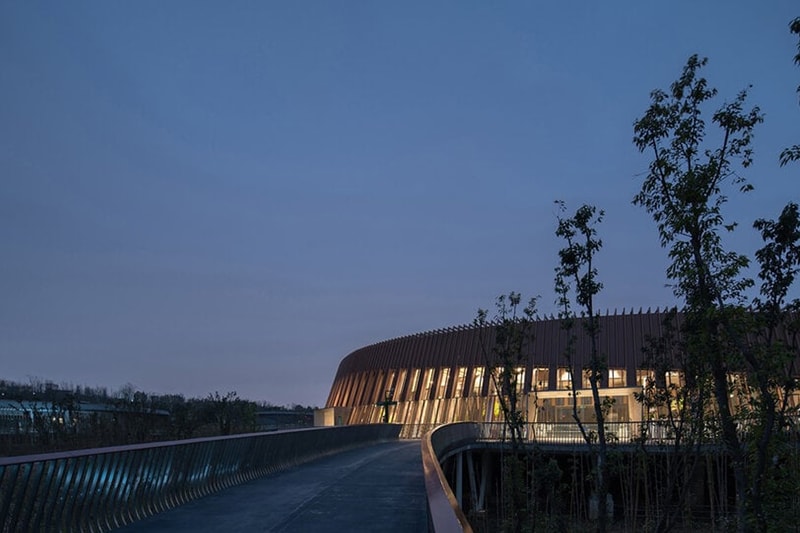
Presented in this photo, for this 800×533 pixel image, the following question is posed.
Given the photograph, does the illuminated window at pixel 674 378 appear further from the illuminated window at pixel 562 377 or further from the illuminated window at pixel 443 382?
the illuminated window at pixel 443 382

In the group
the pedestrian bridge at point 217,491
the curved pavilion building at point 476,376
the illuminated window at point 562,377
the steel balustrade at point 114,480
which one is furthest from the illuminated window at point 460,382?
the steel balustrade at point 114,480

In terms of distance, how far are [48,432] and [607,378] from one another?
37947mm

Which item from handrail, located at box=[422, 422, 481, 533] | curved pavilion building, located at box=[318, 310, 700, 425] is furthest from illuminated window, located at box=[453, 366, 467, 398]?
handrail, located at box=[422, 422, 481, 533]

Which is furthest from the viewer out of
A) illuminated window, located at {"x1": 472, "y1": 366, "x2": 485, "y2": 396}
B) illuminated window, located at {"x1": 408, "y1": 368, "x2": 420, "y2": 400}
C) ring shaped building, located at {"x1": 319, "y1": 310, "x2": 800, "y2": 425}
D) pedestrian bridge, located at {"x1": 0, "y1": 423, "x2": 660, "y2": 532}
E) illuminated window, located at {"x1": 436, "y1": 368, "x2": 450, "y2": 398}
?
illuminated window, located at {"x1": 408, "y1": 368, "x2": 420, "y2": 400}

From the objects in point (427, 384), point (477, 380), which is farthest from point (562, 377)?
A: point (427, 384)

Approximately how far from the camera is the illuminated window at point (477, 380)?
5359 centimetres

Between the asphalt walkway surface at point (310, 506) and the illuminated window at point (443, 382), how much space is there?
1555 inches

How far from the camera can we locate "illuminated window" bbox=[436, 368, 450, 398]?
5703 centimetres

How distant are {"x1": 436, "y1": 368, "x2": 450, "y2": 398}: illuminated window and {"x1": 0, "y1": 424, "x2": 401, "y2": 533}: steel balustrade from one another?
41281mm

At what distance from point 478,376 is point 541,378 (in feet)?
17.5

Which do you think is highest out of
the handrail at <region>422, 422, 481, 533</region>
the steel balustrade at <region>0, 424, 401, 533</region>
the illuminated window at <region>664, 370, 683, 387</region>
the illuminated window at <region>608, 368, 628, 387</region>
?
the illuminated window at <region>608, 368, 628, 387</region>

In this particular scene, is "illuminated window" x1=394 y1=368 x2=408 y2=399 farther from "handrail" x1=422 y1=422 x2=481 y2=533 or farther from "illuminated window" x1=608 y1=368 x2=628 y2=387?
"handrail" x1=422 y1=422 x2=481 y2=533

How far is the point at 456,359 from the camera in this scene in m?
58.3

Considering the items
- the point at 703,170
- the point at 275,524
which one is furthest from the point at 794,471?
the point at 275,524
